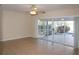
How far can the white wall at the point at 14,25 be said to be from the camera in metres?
5.98

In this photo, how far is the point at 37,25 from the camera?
7895mm

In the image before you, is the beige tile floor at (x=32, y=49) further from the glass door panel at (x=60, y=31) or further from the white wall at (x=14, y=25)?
the glass door panel at (x=60, y=31)

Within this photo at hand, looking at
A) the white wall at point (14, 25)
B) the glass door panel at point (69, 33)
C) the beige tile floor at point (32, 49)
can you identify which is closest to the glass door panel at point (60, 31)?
the glass door panel at point (69, 33)

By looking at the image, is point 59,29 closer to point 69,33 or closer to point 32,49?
point 69,33

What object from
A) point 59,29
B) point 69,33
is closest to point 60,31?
point 59,29

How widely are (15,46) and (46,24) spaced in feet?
7.90


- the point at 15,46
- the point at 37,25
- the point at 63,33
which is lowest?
the point at 15,46

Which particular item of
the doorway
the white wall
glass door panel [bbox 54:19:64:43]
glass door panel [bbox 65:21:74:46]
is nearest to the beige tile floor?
the white wall

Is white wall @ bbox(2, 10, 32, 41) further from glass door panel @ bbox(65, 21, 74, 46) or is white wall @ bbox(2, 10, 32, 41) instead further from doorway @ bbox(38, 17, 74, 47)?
glass door panel @ bbox(65, 21, 74, 46)

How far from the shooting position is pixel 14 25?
656 cm

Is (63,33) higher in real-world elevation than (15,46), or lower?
higher

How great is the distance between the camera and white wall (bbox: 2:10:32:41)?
5.98 meters
